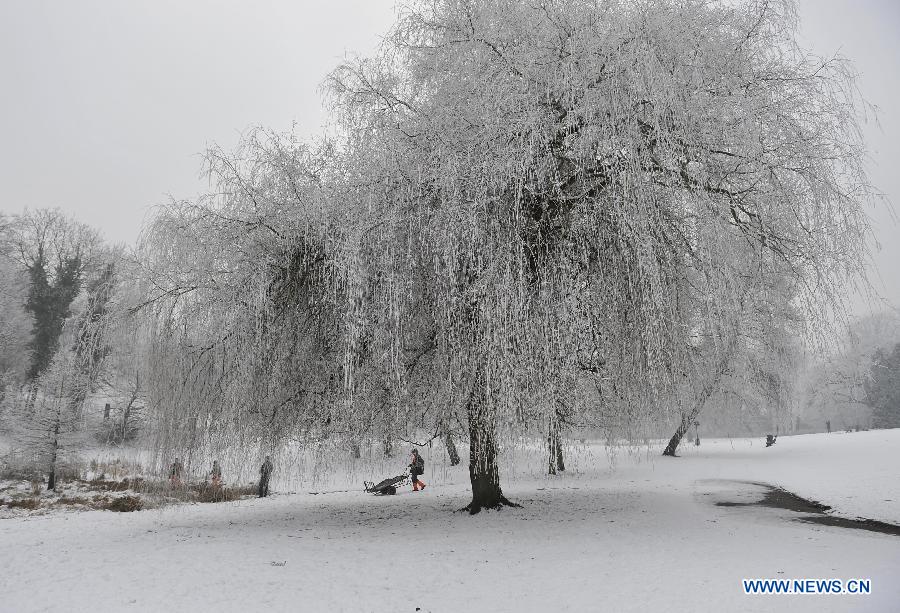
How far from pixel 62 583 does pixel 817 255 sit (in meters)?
10.2

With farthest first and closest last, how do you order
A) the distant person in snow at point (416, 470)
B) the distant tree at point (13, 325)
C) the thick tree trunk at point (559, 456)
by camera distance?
1. the distant tree at point (13, 325)
2. the distant person in snow at point (416, 470)
3. the thick tree trunk at point (559, 456)

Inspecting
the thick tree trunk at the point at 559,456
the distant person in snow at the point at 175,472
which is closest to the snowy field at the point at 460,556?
the thick tree trunk at the point at 559,456

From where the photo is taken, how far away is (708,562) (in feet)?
20.9

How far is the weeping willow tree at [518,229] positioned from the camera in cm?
652

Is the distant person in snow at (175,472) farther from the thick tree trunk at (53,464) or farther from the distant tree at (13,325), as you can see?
the distant tree at (13,325)

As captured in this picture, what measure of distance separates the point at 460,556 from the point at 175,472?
5.13 m

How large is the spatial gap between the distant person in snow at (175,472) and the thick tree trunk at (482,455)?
16.2 feet

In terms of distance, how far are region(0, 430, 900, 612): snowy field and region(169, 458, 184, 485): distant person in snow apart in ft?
3.03

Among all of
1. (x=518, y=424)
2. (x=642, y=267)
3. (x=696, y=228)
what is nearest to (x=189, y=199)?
(x=518, y=424)

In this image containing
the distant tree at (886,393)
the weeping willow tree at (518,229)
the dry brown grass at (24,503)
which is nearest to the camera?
the weeping willow tree at (518,229)

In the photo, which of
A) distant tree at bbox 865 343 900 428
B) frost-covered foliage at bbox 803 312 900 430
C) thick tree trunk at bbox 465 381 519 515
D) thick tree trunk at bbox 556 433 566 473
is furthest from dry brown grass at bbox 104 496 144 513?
distant tree at bbox 865 343 900 428

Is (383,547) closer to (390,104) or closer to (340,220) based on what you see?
(340,220)

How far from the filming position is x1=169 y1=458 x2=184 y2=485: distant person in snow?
8742 millimetres

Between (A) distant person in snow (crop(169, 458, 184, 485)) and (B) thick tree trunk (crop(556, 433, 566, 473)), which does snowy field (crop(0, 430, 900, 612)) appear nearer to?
(B) thick tree trunk (crop(556, 433, 566, 473))
